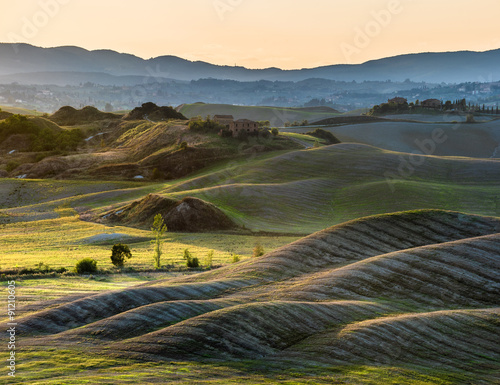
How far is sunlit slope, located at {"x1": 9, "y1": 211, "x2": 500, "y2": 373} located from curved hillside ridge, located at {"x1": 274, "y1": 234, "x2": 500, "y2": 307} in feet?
0.26

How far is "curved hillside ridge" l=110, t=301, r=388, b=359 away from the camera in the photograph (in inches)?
1008

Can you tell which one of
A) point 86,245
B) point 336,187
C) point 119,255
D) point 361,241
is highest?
point 361,241

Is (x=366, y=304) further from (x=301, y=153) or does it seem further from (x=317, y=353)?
(x=301, y=153)

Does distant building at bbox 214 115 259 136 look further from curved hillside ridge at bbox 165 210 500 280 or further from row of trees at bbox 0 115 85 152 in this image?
curved hillside ridge at bbox 165 210 500 280

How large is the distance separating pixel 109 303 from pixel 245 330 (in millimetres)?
10573

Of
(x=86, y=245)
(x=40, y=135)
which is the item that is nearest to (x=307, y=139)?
(x=40, y=135)

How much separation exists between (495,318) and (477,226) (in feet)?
70.7

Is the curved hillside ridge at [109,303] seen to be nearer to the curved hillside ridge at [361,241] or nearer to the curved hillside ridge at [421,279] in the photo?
the curved hillside ridge at [361,241]

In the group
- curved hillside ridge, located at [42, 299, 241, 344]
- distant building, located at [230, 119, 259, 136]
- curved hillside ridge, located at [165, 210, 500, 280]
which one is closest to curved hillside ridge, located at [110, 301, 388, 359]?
curved hillside ridge, located at [42, 299, 241, 344]

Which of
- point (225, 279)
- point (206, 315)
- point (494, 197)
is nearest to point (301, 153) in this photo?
point (494, 197)

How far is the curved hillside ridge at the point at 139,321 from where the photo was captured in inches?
1091

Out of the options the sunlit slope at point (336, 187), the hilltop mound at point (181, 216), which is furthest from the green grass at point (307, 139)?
the hilltop mound at point (181, 216)

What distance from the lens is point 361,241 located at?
153ft

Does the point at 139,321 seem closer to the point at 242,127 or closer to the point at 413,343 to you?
the point at 413,343
